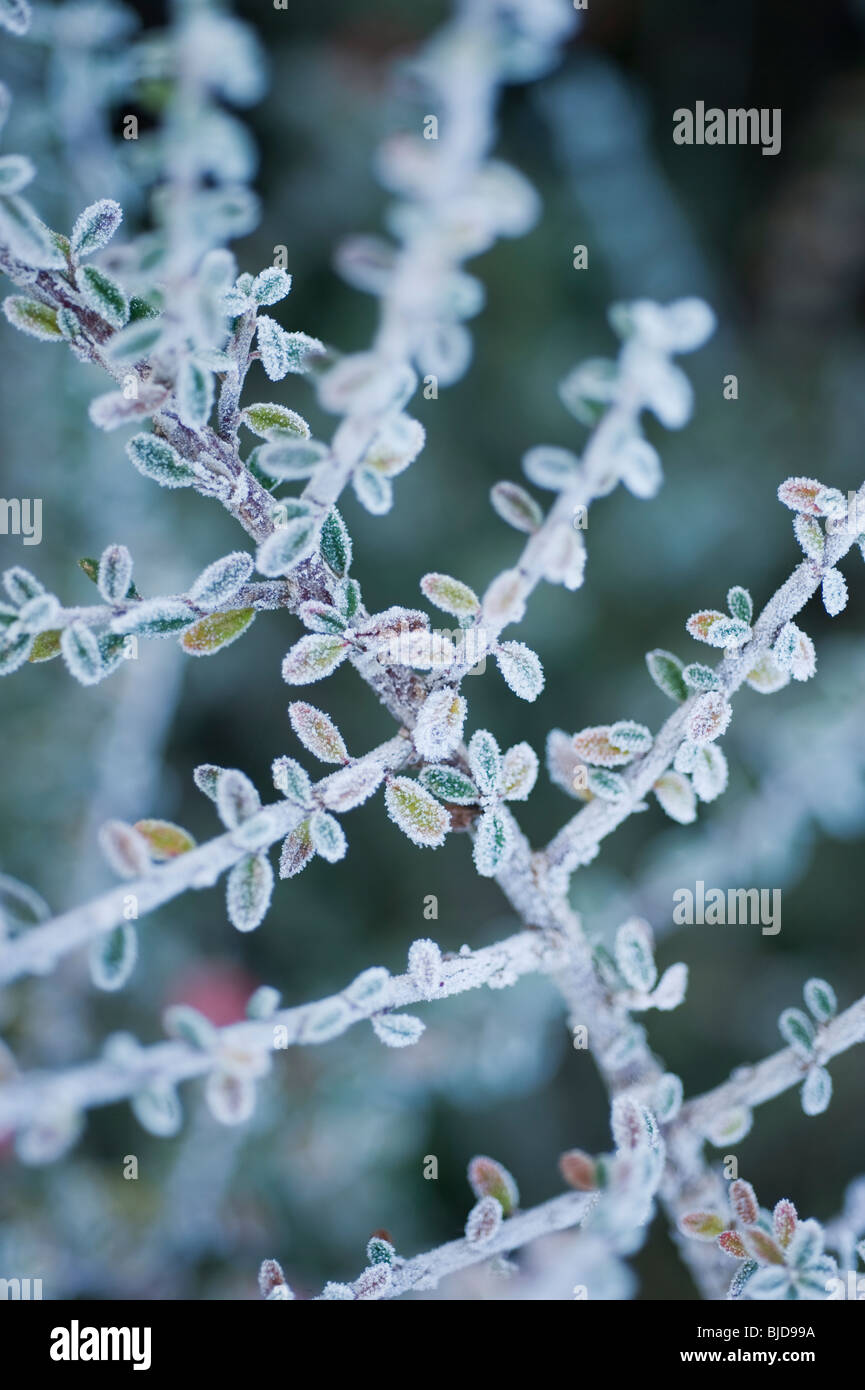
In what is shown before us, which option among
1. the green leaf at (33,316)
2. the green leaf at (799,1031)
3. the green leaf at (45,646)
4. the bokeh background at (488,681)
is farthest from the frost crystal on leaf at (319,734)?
the bokeh background at (488,681)

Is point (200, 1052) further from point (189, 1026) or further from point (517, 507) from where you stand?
point (517, 507)

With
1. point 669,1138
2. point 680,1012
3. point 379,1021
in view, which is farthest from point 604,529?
point 379,1021

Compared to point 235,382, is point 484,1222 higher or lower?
lower

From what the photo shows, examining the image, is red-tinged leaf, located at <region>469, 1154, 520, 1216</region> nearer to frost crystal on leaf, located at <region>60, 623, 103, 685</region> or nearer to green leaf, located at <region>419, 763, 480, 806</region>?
green leaf, located at <region>419, 763, 480, 806</region>

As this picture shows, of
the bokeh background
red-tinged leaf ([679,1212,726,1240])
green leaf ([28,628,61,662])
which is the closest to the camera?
green leaf ([28,628,61,662])

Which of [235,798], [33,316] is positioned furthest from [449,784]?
[33,316]

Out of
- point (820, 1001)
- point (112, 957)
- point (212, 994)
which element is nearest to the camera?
point (112, 957)

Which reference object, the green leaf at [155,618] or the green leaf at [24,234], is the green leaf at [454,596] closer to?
the green leaf at [155,618]

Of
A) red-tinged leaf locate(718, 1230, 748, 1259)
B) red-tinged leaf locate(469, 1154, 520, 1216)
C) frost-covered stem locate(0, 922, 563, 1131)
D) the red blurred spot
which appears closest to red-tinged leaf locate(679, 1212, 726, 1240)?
Answer: red-tinged leaf locate(718, 1230, 748, 1259)
